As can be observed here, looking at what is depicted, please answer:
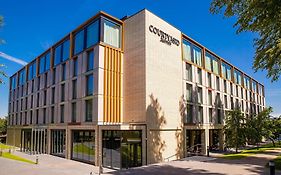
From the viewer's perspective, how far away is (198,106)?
113ft

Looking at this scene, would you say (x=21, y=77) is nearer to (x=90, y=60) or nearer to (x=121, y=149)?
(x=90, y=60)

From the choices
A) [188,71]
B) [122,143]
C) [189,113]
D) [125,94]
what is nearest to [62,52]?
[125,94]

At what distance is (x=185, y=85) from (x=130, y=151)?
12.6 m

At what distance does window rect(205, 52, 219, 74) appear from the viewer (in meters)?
39.0

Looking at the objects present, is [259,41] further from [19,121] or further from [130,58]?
[19,121]

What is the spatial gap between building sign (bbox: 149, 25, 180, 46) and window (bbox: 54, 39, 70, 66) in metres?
12.7

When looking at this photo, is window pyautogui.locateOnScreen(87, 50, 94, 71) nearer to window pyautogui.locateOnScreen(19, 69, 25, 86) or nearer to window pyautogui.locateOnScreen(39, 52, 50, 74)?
window pyautogui.locateOnScreen(39, 52, 50, 74)

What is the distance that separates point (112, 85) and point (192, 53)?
1438 cm

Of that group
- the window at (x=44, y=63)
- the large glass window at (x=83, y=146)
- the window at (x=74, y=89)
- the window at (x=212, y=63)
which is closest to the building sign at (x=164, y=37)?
the window at (x=212, y=63)

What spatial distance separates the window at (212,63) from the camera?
3903 centimetres

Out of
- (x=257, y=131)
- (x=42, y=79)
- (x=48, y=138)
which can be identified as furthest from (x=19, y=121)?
(x=257, y=131)

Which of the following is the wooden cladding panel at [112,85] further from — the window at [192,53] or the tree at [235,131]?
the tree at [235,131]

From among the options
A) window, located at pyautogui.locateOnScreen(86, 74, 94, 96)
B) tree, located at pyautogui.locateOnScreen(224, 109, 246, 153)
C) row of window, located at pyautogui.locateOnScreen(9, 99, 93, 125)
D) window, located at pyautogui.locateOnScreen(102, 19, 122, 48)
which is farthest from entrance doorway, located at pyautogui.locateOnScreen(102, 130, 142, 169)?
tree, located at pyautogui.locateOnScreen(224, 109, 246, 153)

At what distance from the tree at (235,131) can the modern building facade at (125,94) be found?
3223 mm
